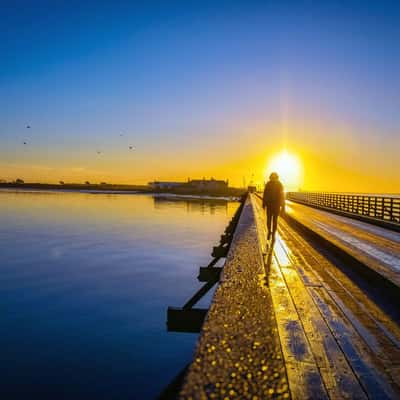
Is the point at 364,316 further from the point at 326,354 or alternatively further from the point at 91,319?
the point at 91,319

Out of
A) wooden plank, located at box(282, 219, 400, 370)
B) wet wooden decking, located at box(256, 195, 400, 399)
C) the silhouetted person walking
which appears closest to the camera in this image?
wet wooden decking, located at box(256, 195, 400, 399)

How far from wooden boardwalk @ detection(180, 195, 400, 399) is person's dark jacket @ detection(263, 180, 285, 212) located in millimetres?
4139

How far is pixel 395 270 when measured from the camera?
4.98m

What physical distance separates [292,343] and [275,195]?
6.26 meters

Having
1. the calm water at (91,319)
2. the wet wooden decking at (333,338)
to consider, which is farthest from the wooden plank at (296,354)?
the calm water at (91,319)

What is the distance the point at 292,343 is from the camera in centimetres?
262

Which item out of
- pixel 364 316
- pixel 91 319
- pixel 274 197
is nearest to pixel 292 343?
pixel 364 316

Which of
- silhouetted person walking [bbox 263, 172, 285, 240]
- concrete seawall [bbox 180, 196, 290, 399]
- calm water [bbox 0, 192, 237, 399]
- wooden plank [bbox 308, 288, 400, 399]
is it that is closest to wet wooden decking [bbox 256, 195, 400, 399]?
wooden plank [bbox 308, 288, 400, 399]

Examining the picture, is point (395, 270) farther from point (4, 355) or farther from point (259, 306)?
point (4, 355)

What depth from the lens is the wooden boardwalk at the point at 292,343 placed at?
66.9 inches

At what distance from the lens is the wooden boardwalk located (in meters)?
1.70

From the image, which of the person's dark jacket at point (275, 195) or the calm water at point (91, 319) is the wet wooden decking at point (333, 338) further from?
the calm water at point (91, 319)

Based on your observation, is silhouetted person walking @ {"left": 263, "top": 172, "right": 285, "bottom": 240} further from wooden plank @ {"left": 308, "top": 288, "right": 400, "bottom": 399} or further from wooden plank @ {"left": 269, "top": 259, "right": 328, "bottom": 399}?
wooden plank @ {"left": 308, "top": 288, "right": 400, "bottom": 399}

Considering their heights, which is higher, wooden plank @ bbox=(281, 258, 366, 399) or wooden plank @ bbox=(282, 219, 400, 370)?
wooden plank @ bbox=(281, 258, 366, 399)
